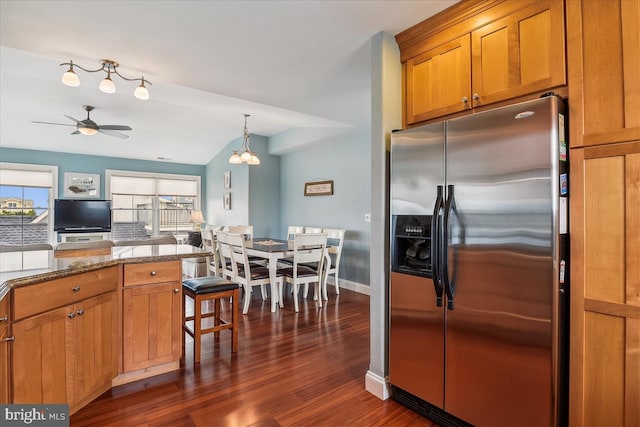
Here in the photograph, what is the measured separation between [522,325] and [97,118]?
259 inches

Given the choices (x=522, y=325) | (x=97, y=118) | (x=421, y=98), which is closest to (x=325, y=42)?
(x=421, y=98)

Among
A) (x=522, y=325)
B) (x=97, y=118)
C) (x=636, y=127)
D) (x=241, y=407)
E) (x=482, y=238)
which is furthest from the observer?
(x=97, y=118)

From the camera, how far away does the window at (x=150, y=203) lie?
753 centimetres

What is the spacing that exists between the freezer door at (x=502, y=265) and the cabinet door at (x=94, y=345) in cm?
214

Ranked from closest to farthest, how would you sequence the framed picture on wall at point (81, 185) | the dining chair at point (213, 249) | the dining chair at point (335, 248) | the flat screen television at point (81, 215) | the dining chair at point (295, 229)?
the dining chair at point (335, 248), the dining chair at point (213, 249), the dining chair at point (295, 229), the flat screen television at point (81, 215), the framed picture on wall at point (81, 185)

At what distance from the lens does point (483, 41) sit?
72.4 inches

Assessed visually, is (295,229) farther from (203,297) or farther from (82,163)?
(82,163)

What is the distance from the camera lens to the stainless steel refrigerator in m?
1.47

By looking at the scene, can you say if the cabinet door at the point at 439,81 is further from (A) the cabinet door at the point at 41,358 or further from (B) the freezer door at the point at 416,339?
(A) the cabinet door at the point at 41,358

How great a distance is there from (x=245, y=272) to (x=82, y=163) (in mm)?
5470

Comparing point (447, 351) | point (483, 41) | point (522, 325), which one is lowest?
point (447, 351)

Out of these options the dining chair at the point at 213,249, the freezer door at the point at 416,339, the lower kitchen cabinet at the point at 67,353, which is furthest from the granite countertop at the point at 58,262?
the dining chair at the point at 213,249

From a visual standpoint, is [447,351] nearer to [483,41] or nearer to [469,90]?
[469,90]
